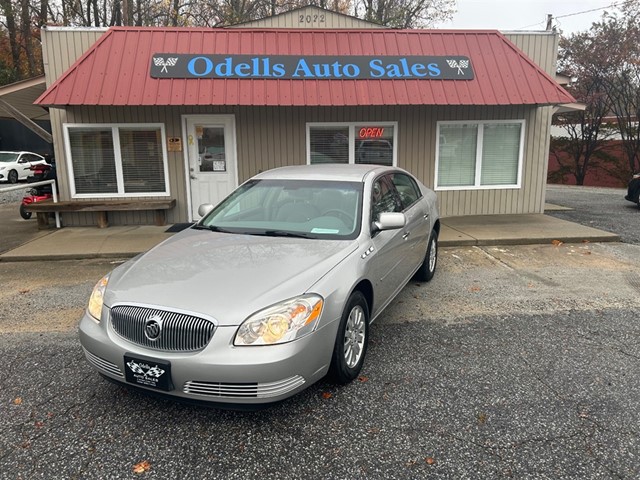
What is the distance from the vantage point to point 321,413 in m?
3.10

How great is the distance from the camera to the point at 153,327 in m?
2.82

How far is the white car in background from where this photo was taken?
79.8 feet

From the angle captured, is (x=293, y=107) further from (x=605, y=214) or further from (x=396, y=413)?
(x=605, y=214)

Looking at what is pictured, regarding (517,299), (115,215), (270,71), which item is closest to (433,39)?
(270,71)

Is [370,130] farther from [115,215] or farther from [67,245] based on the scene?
[67,245]

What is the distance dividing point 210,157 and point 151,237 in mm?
2311

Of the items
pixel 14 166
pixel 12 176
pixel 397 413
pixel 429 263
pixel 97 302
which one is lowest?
pixel 12 176

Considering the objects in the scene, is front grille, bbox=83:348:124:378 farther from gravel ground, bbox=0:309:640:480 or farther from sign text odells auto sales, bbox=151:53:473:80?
sign text odells auto sales, bbox=151:53:473:80

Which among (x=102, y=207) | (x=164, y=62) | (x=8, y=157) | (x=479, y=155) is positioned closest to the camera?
(x=164, y=62)

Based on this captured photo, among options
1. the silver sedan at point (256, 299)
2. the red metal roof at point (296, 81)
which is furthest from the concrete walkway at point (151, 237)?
the silver sedan at point (256, 299)

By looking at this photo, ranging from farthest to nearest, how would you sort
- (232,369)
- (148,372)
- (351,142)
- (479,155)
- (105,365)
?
1. (479,155)
2. (351,142)
3. (105,365)
4. (148,372)
5. (232,369)

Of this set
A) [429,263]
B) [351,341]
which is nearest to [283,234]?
[351,341]

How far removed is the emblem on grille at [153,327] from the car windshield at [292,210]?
1355mm

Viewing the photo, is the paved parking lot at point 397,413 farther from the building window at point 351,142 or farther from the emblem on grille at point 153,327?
the building window at point 351,142
